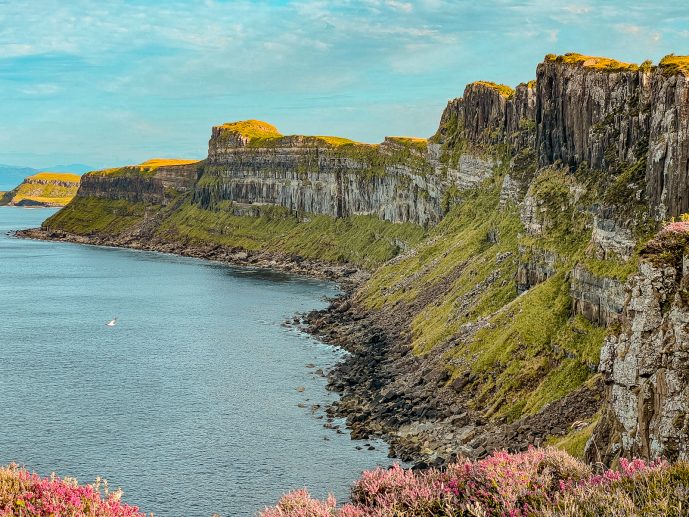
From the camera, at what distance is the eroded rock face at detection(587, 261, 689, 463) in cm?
3766

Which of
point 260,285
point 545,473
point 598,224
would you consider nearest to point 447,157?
point 260,285

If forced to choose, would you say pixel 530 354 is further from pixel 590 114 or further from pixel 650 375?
pixel 650 375

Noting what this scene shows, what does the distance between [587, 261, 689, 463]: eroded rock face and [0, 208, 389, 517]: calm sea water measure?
2734 cm

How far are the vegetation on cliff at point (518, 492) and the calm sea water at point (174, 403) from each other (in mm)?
30581

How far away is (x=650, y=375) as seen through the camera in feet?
132

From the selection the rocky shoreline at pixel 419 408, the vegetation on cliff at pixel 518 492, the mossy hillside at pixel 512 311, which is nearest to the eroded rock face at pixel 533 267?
the mossy hillside at pixel 512 311

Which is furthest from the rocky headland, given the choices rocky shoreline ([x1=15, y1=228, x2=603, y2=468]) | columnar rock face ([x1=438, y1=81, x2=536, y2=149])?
columnar rock face ([x1=438, y1=81, x2=536, y2=149])

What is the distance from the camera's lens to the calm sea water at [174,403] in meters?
67.6

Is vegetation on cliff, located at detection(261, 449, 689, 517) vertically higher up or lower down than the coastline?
higher up

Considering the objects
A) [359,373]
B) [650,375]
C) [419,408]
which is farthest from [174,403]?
[650,375]

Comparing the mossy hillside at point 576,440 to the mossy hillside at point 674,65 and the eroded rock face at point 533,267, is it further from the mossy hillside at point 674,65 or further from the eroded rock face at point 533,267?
the eroded rock face at point 533,267

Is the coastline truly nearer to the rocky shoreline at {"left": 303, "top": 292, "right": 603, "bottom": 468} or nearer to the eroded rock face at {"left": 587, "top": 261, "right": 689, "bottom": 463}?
the rocky shoreline at {"left": 303, "top": 292, "right": 603, "bottom": 468}

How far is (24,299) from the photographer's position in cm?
16512

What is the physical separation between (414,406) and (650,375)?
43.2 meters
